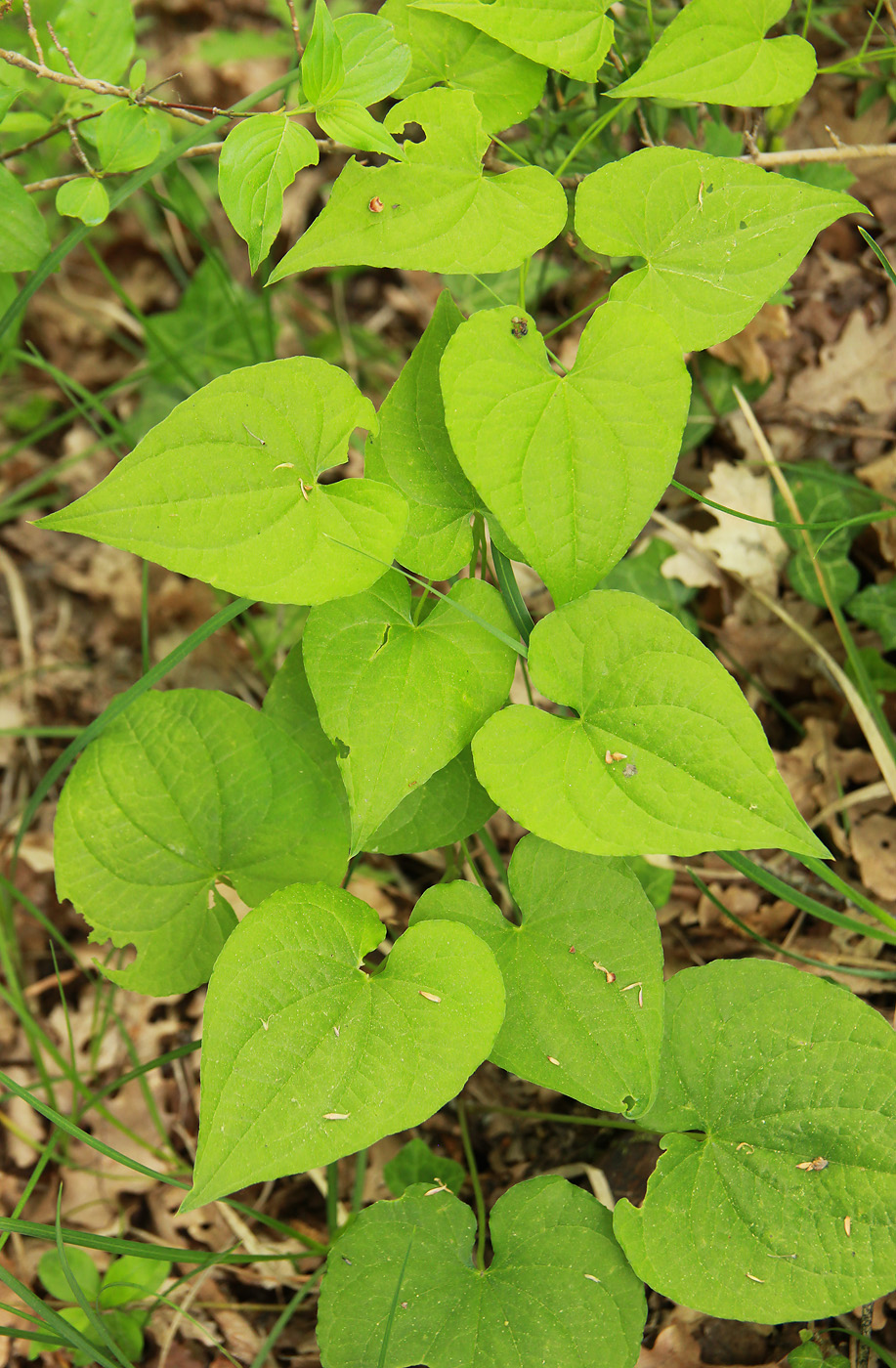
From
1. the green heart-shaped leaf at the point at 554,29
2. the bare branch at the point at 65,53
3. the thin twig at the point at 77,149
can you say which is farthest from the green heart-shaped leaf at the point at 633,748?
the bare branch at the point at 65,53

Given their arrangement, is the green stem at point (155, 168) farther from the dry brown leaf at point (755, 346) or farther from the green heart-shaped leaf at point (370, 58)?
the dry brown leaf at point (755, 346)

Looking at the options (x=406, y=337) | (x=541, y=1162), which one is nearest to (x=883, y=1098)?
(x=541, y=1162)

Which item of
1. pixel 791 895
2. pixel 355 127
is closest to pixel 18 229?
pixel 355 127

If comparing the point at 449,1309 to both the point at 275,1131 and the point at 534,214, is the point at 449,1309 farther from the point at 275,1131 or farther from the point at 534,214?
the point at 534,214

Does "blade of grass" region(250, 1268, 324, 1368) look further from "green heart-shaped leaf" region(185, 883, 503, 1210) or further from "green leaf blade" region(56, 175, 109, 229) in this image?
"green leaf blade" region(56, 175, 109, 229)

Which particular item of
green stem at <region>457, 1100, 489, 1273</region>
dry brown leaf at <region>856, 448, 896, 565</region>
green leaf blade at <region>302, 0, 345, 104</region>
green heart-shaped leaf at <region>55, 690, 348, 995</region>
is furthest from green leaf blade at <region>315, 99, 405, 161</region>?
green stem at <region>457, 1100, 489, 1273</region>
